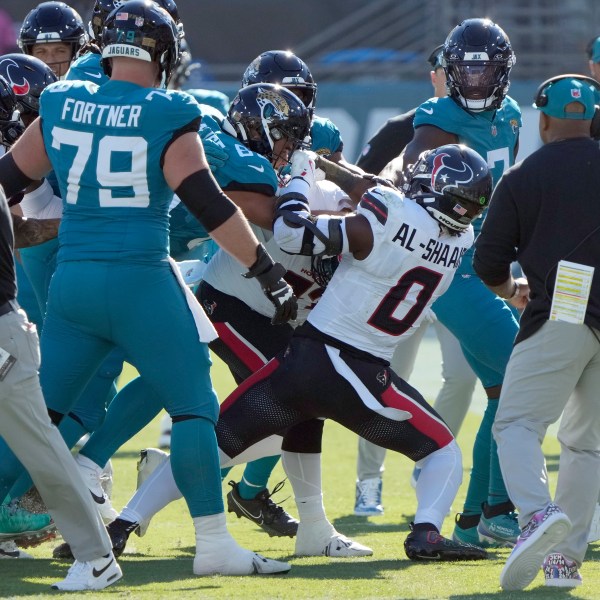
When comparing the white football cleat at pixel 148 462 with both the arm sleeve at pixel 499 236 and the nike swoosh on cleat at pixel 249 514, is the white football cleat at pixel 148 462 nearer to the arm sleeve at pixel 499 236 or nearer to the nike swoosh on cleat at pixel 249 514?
the nike swoosh on cleat at pixel 249 514

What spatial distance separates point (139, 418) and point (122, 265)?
47.3 inches

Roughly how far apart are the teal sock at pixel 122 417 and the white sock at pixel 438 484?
→ 1.14 metres

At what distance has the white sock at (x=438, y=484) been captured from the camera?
15.9 feet

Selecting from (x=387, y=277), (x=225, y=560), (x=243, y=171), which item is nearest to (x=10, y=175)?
(x=243, y=171)

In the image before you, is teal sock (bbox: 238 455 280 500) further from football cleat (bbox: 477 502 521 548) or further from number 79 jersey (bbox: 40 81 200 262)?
number 79 jersey (bbox: 40 81 200 262)

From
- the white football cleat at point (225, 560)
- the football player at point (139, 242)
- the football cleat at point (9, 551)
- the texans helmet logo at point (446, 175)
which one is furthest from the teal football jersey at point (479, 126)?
the football cleat at point (9, 551)

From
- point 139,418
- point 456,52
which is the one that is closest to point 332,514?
point 139,418

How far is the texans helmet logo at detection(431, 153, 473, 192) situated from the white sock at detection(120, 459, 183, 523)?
1.43 meters

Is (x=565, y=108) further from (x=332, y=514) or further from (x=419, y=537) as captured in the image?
(x=332, y=514)

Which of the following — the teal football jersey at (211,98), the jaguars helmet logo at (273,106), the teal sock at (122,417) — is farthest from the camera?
the teal football jersey at (211,98)

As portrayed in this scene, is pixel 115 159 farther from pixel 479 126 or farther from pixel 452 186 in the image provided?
pixel 479 126

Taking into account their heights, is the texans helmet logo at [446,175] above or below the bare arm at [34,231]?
above

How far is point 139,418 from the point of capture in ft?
17.6

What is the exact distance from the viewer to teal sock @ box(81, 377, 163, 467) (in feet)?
17.4
